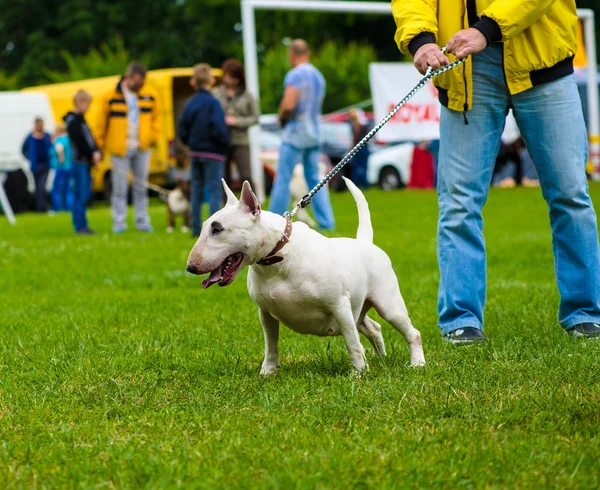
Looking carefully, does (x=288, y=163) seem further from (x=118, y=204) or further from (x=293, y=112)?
(x=118, y=204)

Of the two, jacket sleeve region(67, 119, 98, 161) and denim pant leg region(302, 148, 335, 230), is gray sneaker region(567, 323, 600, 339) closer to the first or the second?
denim pant leg region(302, 148, 335, 230)

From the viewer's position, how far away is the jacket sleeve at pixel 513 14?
4883 millimetres

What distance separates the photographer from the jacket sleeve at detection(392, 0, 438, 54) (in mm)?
5070

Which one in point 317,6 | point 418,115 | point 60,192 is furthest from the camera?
point 60,192

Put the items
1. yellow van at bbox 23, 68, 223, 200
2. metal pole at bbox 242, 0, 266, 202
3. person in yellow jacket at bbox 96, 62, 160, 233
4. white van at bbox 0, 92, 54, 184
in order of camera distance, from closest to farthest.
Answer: person in yellow jacket at bbox 96, 62, 160, 233 → metal pole at bbox 242, 0, 266, 202 → white van at bbox 0, 92, 54, 184 → yellow van at bbox 23, 68, 223, 200

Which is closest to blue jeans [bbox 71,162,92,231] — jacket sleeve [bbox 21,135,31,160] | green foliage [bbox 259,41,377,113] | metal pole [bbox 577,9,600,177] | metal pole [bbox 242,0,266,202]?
metal pole [bbox 242,0,266,202]

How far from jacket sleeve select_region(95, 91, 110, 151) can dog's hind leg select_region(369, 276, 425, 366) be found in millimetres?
9853

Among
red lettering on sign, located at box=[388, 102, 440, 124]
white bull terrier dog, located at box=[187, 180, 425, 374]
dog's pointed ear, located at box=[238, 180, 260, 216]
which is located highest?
dog's pointed ear, located at box=[238, 180, 260, 216]

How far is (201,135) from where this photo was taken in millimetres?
12336

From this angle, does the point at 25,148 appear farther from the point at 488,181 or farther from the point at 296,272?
the point at 296,272

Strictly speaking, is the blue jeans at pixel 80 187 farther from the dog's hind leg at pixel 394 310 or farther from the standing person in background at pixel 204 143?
the dog's hind leg at pixel 394 310

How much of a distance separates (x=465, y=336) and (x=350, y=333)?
101cm

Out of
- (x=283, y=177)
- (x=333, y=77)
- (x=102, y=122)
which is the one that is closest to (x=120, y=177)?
(x=102, y=122)

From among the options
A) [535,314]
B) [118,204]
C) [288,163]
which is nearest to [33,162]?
[118,204]
